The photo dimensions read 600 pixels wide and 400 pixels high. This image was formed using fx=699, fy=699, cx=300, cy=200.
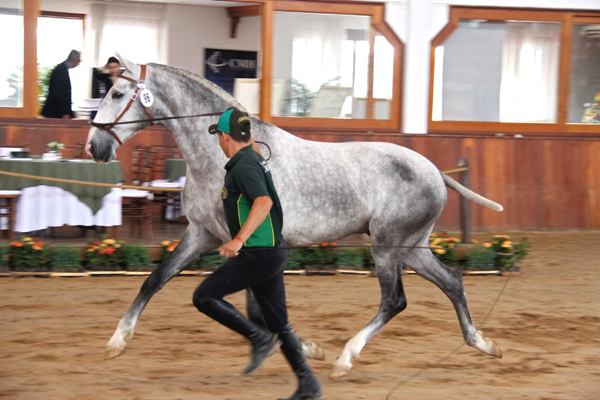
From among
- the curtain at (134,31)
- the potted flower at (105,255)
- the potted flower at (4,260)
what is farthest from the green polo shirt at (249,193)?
the curtain at (134,31)

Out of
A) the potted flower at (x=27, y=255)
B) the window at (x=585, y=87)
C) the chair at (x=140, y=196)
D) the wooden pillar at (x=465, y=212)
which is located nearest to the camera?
the potted flower at (x=27, y=255)

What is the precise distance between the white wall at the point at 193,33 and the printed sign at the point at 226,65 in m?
0.14

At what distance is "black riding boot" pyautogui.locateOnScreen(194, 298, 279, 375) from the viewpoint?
3.49 meters

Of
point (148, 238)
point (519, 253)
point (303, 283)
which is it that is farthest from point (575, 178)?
point (148, 238)

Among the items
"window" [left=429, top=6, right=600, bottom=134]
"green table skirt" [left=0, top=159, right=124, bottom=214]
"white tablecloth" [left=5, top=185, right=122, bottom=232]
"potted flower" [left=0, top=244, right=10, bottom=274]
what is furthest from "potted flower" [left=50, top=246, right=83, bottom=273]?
"window" [left=429, top=6, right=600, bottom=134]

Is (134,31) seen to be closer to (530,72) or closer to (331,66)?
(331,66)

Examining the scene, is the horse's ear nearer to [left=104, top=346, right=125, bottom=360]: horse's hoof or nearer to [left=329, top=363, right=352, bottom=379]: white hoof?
[left=104, top=346, right=125, bottom=360]: horse's hoof

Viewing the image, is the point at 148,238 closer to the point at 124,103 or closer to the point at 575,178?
the point at 124,103

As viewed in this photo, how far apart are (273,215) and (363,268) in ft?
14.6

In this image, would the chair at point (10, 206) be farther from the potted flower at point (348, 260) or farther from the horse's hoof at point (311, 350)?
the horse's hoof at point (311, 350)

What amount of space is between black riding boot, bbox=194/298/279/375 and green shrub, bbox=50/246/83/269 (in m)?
3.97

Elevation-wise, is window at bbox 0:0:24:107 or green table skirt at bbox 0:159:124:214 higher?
window at bbox 0:0:24:107

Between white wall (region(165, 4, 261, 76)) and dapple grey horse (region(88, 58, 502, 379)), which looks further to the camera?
white wall (region(165, 4, 261, 76))

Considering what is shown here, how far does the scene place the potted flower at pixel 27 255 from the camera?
23.4ft
